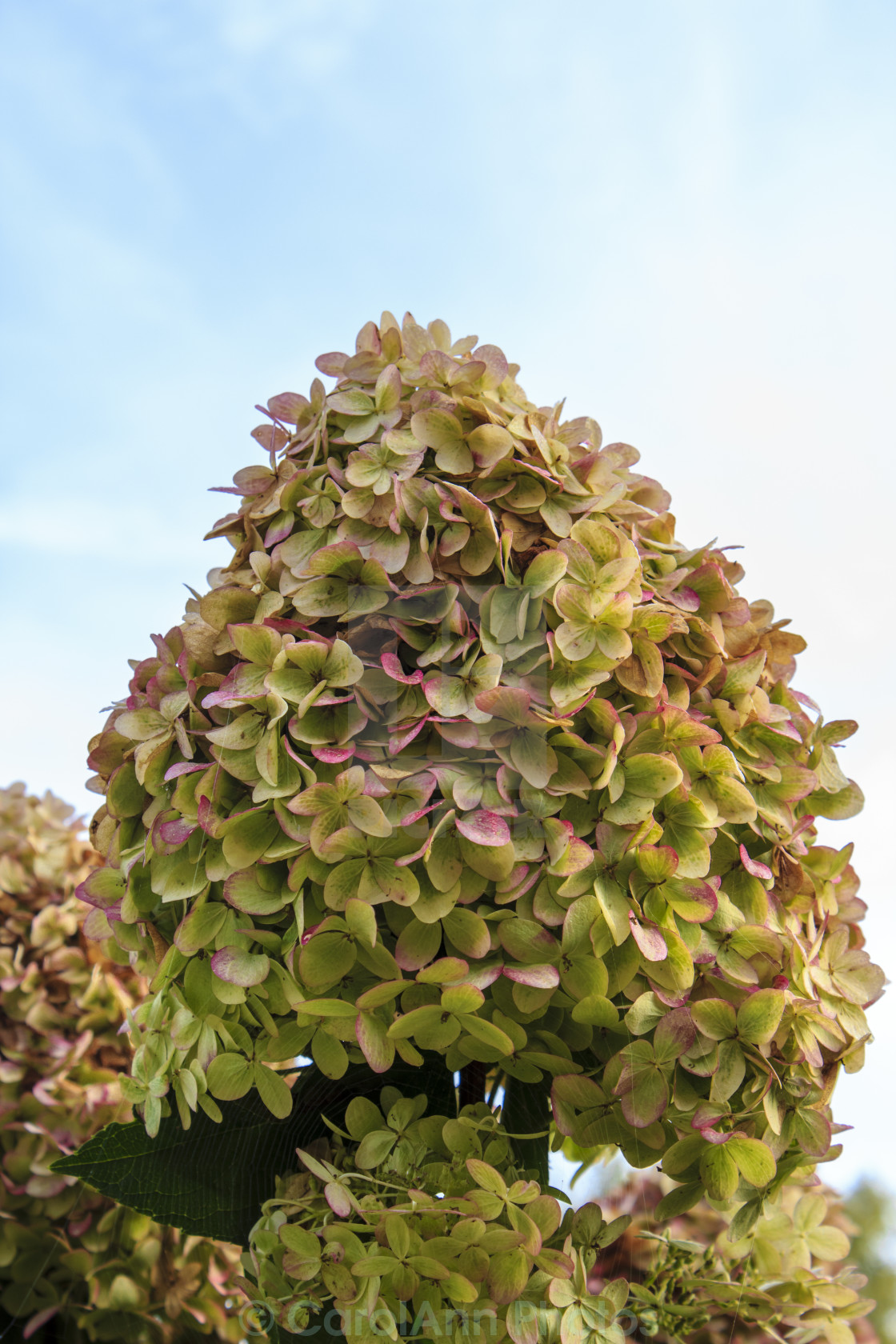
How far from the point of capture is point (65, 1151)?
1.15 metres

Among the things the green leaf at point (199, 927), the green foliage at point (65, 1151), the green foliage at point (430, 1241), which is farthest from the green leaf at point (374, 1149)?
the green foliage at point (65, 1151)

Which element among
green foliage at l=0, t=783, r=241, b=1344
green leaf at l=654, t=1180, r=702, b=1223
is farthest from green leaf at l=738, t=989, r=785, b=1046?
green foliage at l=0, t=783, r=241, b=1344

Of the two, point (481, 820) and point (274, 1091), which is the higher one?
point (481, 820)

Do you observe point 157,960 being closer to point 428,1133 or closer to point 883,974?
point 428,1133

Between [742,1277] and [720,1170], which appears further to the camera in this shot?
[742,1277]

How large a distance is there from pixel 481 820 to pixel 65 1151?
2.76ft

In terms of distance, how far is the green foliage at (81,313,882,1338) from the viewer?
23.5 inches

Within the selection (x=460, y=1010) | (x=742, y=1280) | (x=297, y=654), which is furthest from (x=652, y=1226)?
(x=297, y=654)

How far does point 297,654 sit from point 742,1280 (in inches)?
23.9

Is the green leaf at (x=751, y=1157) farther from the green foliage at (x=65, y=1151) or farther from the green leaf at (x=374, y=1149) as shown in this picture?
the green foliage at (x=65, y=1151)

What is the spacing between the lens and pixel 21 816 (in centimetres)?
140

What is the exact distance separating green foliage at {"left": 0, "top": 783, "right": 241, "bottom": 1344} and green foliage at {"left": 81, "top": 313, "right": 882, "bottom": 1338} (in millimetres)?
507

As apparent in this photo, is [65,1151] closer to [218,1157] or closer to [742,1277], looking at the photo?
[218,1157]

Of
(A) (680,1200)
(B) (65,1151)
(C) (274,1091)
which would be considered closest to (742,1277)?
(A) (680,1200)
